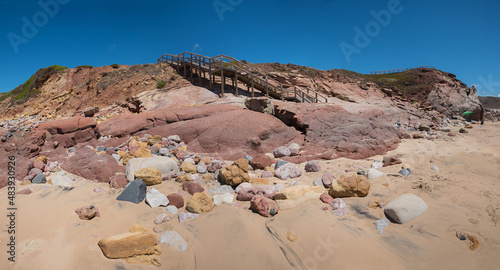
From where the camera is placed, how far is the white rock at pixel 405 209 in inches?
127

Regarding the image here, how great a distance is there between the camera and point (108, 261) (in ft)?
8.34

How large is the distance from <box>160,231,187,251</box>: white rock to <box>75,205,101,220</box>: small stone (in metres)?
1.13

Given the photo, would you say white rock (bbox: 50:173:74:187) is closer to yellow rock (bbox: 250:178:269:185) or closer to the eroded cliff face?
yellow rock (bbox: 250:178:269:185)

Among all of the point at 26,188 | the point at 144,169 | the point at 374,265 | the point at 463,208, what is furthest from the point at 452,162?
the point at 26,188

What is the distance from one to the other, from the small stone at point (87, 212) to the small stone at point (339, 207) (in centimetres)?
356

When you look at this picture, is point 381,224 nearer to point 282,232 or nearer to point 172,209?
point 282,232

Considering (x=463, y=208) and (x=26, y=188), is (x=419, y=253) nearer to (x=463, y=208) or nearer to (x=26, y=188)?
(x=463, y=208)

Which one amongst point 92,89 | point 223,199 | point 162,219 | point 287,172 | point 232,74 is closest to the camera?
point 162,219

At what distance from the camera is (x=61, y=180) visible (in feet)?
14.3

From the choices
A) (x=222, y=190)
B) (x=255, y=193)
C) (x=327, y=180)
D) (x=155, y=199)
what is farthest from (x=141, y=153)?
(x=327, y=180)

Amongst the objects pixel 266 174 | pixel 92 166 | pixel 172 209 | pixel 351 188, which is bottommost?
pixel 172 209

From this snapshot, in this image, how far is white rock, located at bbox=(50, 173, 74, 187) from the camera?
4.27 m

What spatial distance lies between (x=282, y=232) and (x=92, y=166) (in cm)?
419

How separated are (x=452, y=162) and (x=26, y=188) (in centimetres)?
926
